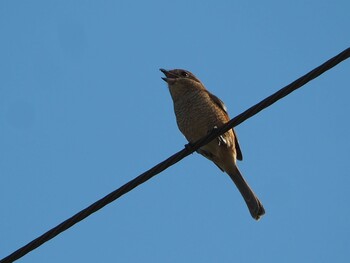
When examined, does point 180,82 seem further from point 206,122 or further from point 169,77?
point 206,122

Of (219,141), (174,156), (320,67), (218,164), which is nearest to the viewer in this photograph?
(320,67)

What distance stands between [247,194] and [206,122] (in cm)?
120

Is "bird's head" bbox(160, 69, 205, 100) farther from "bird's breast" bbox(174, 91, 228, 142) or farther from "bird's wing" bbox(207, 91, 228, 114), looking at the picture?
"bird's wing" bbox(207, 91, 228, 114)

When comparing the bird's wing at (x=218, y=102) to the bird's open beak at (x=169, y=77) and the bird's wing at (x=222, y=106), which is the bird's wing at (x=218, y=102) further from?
the bird's open beak at (x=169, y=77)

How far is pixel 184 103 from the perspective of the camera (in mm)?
8242

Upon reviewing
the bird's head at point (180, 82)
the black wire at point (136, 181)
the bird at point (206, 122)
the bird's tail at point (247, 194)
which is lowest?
the black wire at point (136, 181)

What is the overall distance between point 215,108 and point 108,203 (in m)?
3.54

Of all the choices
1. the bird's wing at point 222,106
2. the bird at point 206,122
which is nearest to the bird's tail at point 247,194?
the bird at point 206,122

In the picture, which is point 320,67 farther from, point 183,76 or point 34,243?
point 183,76

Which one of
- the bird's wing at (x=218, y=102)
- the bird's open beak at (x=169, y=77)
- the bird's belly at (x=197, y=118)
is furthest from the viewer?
the bird's open beak at (x=169, y=77)

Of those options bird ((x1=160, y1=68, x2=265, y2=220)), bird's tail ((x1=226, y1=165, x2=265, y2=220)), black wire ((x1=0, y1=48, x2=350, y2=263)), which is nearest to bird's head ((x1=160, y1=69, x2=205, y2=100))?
bird ((x1=160, y1=68, x2=265, y2=220))

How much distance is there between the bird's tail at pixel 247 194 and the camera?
8.39 m

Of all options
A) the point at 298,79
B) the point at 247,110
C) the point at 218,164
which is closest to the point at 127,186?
the point at 247,110

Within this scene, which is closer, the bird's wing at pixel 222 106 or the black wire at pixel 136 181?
the black wire at pixel 136 181
